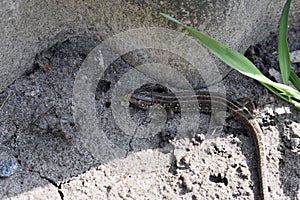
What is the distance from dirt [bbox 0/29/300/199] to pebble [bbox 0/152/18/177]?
0.03 m

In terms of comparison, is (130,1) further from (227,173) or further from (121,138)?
(227,173)

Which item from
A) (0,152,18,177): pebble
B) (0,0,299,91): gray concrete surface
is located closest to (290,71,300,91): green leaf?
(0,0,299,91): gray concrete surface

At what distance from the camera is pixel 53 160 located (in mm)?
2631

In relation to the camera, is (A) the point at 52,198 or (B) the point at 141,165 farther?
(B) the point at 141,165

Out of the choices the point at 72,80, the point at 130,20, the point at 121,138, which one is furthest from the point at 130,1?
the point at 121,138

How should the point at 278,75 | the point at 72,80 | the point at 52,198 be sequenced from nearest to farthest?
the point at 52,198 < the point at 72,80 < the point at 278,75

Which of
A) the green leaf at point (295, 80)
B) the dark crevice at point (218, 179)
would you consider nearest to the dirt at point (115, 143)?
the dark crevice at point (218, 179)

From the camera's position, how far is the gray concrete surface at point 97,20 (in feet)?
8.62

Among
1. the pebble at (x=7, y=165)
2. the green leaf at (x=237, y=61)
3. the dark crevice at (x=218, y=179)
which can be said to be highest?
the green leaf at (x=237, y=61)

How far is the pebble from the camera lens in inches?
101

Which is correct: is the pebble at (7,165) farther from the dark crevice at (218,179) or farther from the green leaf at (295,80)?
the green leaf at (295,80)

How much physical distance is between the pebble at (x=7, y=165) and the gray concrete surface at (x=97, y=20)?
44 centimetres

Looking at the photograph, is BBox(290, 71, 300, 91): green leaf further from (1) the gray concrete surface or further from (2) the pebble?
(2) the pebble

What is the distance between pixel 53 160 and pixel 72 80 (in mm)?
519
